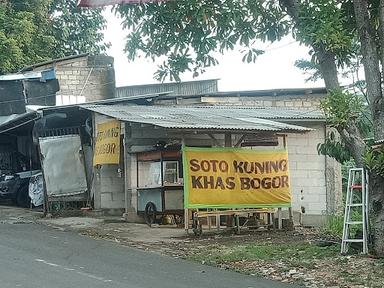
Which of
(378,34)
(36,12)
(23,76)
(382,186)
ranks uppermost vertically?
A: (36,12)

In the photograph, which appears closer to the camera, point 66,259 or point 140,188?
point 66,259

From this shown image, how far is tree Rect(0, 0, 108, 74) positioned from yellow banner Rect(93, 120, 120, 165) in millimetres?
9200

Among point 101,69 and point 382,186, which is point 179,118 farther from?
point 101,69

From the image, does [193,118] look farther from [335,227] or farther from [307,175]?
[307,175]

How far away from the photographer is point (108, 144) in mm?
17172

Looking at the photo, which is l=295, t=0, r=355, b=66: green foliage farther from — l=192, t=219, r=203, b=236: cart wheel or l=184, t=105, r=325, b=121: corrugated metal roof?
l=184, t=105, r=325, b=121: corrugated metal roof

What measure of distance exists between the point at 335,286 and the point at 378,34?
4616mm

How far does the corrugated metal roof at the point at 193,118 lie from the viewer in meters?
13.7

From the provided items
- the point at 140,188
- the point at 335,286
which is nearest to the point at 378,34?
the point at 335,286

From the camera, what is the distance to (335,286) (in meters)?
8.82

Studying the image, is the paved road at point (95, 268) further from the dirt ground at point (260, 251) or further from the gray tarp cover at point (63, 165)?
the gray tarp cover at point (63, 165)

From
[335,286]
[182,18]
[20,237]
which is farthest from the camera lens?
[20,237]

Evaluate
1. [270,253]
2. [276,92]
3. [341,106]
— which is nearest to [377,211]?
[341,106]

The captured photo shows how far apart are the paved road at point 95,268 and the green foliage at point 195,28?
354 cm
